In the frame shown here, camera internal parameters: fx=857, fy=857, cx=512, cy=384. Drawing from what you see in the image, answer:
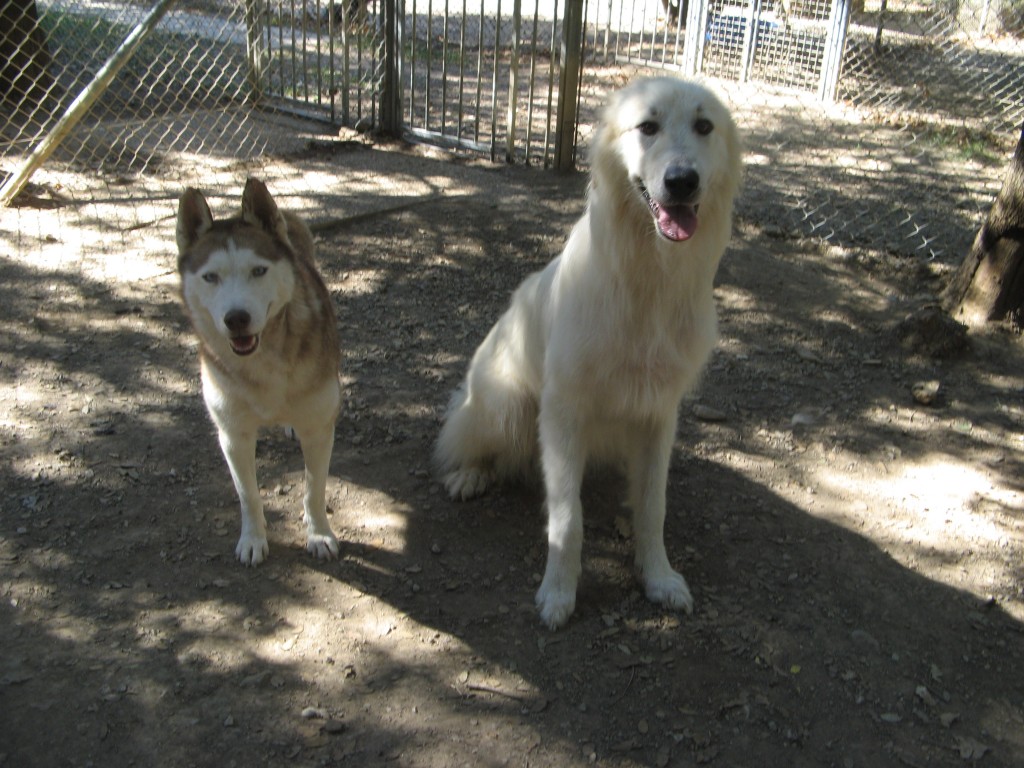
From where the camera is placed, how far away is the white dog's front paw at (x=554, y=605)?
3.24m

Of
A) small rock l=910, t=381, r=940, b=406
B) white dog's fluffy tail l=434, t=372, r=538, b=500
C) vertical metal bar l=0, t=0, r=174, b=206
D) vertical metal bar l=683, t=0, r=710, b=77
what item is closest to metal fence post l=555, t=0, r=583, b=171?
vertical metal bar l=683, t=0, r=710, b=77

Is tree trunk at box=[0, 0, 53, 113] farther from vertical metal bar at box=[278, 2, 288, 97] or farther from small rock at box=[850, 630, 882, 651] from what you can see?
small rock at box=[850, 630, 882, 651]

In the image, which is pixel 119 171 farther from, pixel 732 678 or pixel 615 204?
pixel 732 678

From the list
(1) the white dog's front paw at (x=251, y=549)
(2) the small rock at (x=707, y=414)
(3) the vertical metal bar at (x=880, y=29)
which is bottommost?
(1) the white dog's front paw at (x=251, y=549)

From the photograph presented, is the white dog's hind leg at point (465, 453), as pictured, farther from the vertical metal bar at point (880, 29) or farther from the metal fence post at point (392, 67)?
the vertical metal bar at point (880, 29)

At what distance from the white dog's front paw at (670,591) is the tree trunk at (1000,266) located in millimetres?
3240

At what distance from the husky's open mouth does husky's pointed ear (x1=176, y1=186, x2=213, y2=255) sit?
5.27ft

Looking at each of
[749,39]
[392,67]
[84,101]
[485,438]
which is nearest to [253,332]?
[485,438]

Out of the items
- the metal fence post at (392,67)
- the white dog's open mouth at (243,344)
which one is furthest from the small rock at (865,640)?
the metal fence post at (392,67)

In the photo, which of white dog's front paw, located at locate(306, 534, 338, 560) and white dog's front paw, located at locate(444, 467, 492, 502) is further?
white dog's front paw, located at locate(444, 467, 492, 502)

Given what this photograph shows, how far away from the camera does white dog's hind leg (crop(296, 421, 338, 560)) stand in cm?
337

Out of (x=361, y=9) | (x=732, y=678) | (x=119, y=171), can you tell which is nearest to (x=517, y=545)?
(x=732, y=678)

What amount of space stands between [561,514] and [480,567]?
1.56 feet

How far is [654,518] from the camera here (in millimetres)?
3459
